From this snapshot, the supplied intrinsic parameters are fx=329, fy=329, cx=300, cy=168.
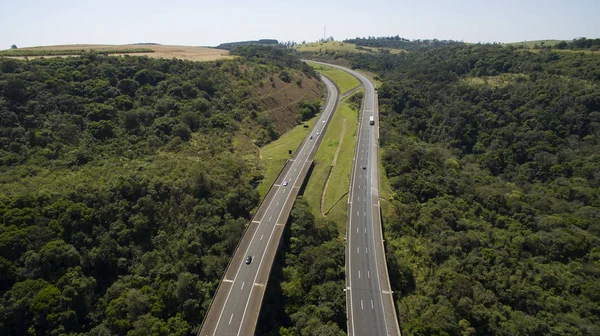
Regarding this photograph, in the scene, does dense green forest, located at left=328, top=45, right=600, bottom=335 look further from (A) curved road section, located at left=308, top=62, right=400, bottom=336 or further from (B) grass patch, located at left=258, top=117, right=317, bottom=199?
(B) grass patch, located at left=258, top=117, right=317, bottom=199

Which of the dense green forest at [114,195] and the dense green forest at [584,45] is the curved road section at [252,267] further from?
the dense green forest at [584,45]

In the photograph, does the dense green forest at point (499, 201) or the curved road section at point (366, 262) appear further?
the dense green forest at point (499, 201)

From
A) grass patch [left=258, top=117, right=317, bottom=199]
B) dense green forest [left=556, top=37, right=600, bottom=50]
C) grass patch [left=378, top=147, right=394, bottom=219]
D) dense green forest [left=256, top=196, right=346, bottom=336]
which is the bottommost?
dense green forest [left=256, top=196, right=346, bottom=336]

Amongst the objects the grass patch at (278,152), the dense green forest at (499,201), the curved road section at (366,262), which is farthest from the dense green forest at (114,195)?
the dense green forest at (499,201)

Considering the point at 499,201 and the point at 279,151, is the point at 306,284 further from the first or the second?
the point at 499,201

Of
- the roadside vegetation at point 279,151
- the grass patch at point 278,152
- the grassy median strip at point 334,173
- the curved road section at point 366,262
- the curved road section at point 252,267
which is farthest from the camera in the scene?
the roadside vegetation at point 279,151

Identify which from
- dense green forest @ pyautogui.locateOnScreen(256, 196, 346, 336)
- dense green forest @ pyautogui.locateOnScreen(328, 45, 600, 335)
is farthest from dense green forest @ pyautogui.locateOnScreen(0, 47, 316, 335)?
dense green forest @ pyautogui.locateOnScreen(328, 45, 600, 335)
